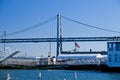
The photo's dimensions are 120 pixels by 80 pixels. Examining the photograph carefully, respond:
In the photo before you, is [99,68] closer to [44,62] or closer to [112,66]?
[112,66]

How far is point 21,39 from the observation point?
80.2m

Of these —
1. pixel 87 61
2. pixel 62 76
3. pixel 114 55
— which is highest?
pixel 114 55

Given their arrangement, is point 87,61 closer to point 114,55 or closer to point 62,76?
point 114,55

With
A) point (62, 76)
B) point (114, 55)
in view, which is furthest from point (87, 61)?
point (62, 76)

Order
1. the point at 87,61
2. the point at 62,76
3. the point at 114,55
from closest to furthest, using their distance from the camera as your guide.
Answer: the point at 62,76 < the point at 114,55 < the point at 87,61

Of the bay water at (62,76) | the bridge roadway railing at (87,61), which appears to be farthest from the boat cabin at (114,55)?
the bay water at (62,76)

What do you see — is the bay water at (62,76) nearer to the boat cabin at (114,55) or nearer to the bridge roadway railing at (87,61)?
the boat cabin at (114,55)

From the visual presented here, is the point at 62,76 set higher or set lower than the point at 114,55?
lower

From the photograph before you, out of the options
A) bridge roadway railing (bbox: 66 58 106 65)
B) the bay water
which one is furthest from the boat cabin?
the bay water

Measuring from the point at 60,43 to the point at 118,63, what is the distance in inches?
715

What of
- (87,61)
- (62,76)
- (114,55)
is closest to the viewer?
(62,76)

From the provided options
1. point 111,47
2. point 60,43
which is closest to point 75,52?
point 60,43

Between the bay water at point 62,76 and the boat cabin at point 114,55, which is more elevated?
the boat cabin at point 114,55

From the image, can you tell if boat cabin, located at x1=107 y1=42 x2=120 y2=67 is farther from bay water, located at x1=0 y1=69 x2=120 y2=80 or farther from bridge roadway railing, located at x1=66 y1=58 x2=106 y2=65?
bay water, located at x1=0 y1=69 x2=120 y2=80
